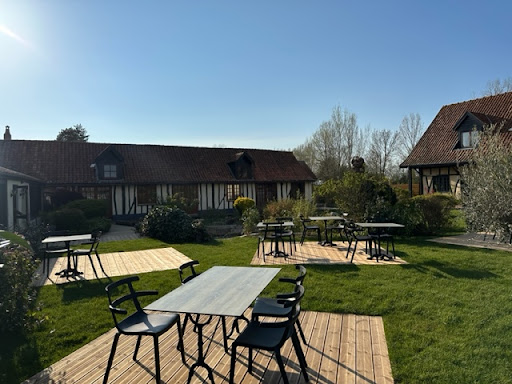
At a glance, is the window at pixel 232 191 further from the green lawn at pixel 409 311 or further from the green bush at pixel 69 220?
the green lawn at pixel 409 311

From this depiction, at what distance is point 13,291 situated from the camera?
3.79 meters

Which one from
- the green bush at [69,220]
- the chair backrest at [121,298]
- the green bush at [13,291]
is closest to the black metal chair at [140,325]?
the chair backrest at [121,298]

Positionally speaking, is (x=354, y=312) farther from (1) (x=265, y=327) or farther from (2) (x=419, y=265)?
(2) (x=419, y=265)

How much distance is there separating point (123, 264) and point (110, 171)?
1106 centimetres

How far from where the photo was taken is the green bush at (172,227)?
11375 mm

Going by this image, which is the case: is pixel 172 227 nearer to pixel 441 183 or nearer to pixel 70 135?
pixel 441 183

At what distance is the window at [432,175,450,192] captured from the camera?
1700cm

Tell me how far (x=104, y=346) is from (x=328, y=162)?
27.3 m

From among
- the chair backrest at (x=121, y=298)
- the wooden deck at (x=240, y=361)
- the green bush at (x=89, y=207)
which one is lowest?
the wooden deck at (x=240, y=361)

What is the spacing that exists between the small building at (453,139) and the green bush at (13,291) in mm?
16463

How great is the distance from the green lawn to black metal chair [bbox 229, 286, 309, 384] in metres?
1.05

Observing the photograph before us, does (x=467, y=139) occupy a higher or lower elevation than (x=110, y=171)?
higher

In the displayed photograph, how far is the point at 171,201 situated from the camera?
49.0 feet

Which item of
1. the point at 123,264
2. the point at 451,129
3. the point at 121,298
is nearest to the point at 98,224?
the point at 123,264
